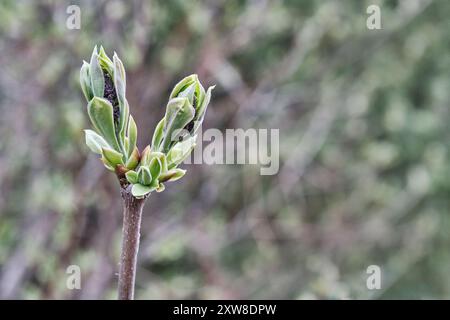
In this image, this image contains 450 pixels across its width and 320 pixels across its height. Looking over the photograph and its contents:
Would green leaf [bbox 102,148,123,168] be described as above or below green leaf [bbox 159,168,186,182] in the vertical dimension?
above

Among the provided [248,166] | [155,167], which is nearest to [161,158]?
[155,167]

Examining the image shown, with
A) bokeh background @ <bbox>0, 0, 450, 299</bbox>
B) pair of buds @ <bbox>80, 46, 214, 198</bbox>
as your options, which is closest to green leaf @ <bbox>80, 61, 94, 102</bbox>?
pair of buds @ <bbox>80, 46, 214, 198</bbox>

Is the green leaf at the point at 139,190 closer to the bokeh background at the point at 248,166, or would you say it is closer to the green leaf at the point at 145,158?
the green leaf at the point at 145,158

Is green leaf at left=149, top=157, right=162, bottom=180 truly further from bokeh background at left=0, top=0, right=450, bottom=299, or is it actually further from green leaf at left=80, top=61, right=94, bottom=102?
bokeh background at left=0, top=0, right=450, bottom=299

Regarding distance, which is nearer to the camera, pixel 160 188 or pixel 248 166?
pixel 160 188

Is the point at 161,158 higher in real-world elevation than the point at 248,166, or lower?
lower

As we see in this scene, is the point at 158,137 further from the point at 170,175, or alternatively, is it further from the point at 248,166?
the point at 248,166
